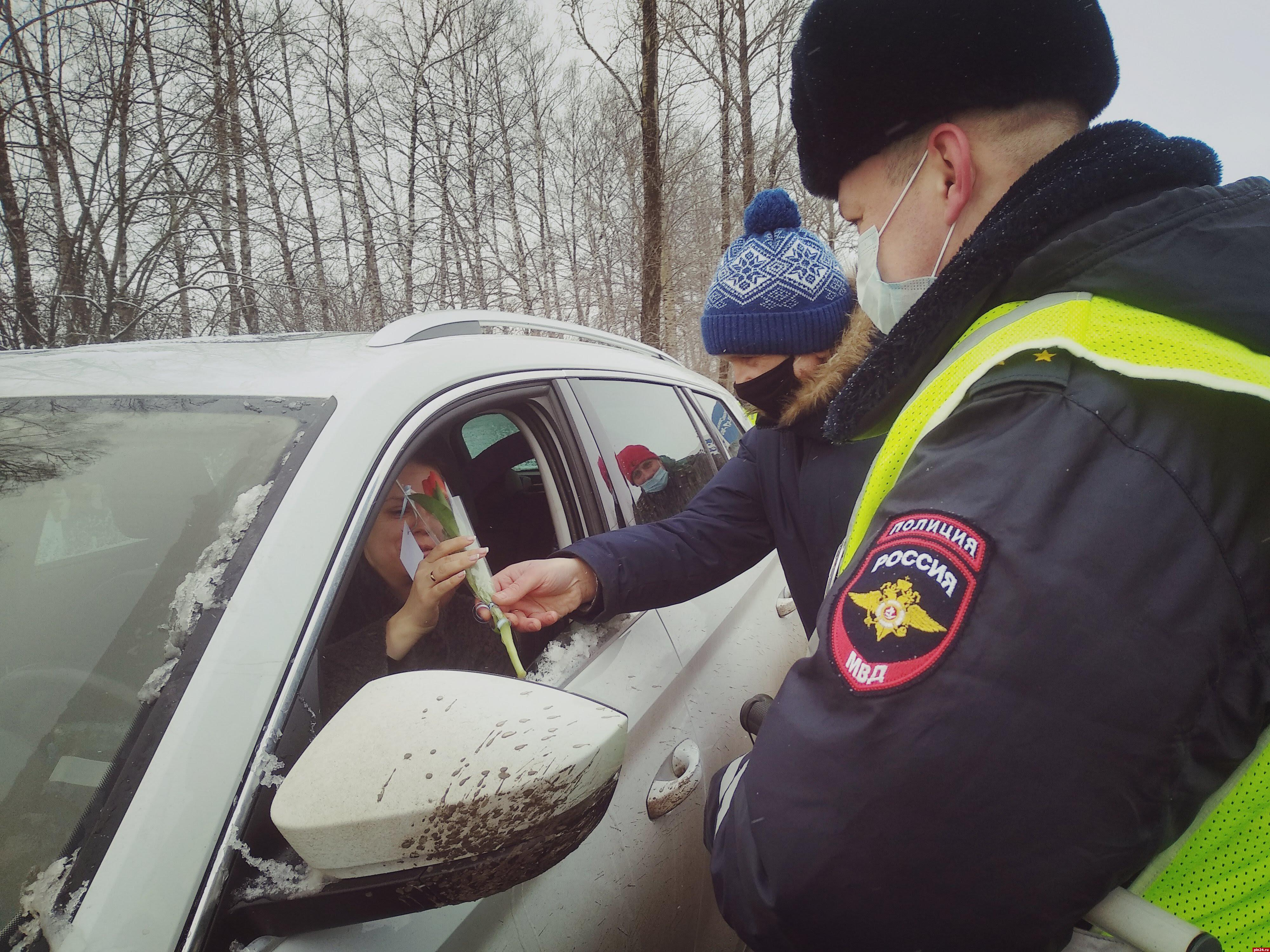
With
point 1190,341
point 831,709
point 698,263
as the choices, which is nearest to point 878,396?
point 1190,341

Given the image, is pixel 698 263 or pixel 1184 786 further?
pixel 698 263

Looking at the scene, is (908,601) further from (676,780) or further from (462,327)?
(462,327)

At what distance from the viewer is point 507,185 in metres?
18.2

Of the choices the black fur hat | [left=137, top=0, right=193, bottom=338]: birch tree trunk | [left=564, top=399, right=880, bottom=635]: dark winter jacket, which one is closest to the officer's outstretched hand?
[left=564, top=399, right=880, bottom=635]: dark winter jacket

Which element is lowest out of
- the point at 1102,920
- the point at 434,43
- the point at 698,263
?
the point at 1102,920

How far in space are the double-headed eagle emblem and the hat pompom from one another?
168 cm

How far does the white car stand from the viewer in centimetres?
76

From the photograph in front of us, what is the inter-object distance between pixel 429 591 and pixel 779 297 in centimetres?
132

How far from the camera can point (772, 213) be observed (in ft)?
6.75

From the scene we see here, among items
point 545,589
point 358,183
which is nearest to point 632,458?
point 545,589

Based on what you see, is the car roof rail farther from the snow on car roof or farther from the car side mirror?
the car side mirror

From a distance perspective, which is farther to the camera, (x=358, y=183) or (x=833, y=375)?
(x=358, y=183)

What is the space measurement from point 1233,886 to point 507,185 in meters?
20.1

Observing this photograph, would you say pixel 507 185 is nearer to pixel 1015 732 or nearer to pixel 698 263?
pixel 698 263
